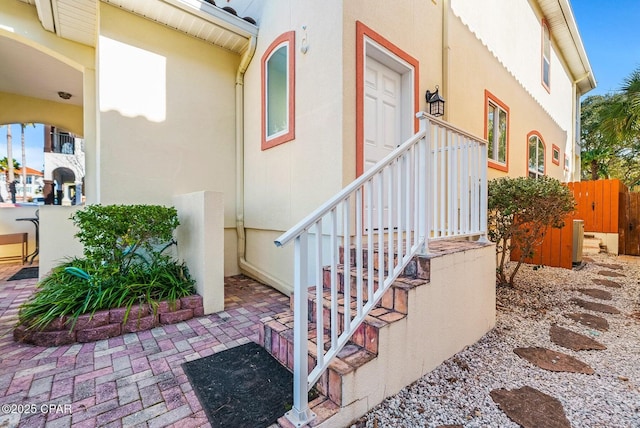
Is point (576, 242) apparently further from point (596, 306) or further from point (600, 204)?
point (600, 204)

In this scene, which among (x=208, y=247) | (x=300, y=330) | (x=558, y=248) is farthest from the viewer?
(x=558, y=248)

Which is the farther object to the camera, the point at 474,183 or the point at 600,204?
the point at 600,204

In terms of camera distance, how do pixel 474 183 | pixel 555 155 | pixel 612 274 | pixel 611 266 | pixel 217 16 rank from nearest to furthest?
pixel 474 183 → pixel 217 16 → pixel 612 274 → pixel 611 266 → pixel 555 155

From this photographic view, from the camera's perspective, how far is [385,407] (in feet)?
6.06

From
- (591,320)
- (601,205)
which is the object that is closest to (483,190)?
(591,320)

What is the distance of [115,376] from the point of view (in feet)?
6.78

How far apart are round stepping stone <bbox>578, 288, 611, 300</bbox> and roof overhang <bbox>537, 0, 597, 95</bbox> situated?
7784 mm

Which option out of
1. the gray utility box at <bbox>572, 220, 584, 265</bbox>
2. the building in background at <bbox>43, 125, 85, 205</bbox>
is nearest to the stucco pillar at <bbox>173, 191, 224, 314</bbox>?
the building in background at <bbox>43, 125, 85, 205</bbox>

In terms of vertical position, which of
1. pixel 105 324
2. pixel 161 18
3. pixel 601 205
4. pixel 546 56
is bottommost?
pixel 105 324

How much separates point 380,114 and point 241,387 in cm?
331

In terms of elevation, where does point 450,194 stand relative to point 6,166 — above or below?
below

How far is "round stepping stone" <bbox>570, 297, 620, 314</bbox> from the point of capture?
3564mm

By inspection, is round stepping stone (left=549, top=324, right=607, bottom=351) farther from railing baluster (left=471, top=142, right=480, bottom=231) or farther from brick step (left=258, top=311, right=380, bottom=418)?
brick step (left=258, top=311, right=380, bottom=418)

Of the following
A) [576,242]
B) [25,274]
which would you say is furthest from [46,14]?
[576,242]
